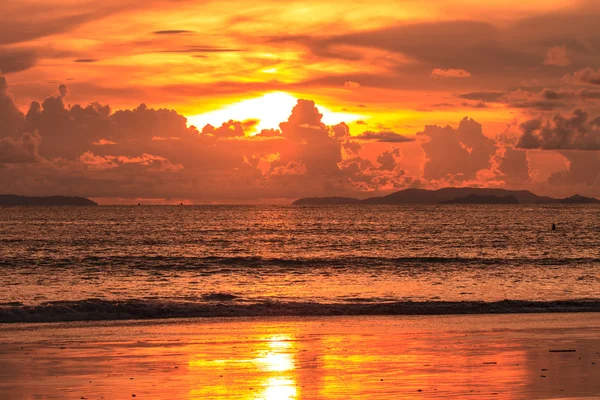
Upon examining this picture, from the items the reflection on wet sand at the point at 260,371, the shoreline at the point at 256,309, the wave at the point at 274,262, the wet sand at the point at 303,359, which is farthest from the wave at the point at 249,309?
the wave at the point at 274,262

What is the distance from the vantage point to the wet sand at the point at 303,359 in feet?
51.4

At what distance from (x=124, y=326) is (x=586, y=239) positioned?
8743 cm

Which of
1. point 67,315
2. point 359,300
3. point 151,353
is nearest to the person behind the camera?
point 151,353

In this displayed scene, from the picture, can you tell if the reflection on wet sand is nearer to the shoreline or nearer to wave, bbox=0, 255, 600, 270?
the shoreline

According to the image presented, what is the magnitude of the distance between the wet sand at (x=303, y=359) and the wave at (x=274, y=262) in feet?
107

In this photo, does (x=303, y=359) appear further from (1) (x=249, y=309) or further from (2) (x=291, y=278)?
(2) (x=291, y=278)

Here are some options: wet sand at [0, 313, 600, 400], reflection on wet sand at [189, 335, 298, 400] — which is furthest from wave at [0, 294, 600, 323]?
reflection on wet sand at [189, 335, 298, 400]

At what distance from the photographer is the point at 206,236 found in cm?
10994

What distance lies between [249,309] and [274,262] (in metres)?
32.1

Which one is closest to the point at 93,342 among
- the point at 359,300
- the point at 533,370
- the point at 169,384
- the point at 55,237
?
the point at 169,384

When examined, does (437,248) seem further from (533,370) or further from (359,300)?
(533,370)

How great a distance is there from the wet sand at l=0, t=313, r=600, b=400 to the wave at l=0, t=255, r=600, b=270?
3263cm

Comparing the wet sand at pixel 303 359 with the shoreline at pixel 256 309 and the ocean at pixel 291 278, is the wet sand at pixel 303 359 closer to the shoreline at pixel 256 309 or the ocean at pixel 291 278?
the shoreline at pixel 256 309

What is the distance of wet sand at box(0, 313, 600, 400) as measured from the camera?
15656 millimetres
